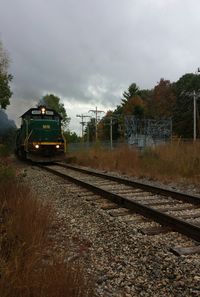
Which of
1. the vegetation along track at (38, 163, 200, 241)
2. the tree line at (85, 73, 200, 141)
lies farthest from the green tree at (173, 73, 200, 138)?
the vegetation along track at (38, 163, 200, 241)

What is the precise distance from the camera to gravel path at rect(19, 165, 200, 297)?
3.75 m

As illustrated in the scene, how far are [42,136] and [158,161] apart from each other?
26.6ft

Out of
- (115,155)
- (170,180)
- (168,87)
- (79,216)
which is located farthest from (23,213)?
(168,87)

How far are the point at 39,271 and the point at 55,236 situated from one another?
2377 millimetres

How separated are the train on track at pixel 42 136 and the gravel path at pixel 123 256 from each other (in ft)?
44.1

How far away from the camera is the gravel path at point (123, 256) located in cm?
375

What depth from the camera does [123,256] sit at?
471 centimetres

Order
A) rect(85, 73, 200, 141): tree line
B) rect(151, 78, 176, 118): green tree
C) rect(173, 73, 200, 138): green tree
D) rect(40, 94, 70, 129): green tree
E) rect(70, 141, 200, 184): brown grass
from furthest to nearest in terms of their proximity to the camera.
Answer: rect(40, 94, 70, 129): green tree < rect(151, 78, 176, 118): green tree < rect(85, 73, 200, 141): tree line < rect(173, 73, 200, 138): green tree < rect(70, 141, 200, 184): brown grass

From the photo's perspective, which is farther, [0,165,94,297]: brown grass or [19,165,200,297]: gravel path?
[19,165,200,297]: gravel path

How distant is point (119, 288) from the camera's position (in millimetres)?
3752

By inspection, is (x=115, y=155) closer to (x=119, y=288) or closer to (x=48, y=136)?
(x=48, y=136)

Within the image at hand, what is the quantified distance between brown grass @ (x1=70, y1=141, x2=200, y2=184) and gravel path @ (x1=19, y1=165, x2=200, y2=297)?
17.5 ft

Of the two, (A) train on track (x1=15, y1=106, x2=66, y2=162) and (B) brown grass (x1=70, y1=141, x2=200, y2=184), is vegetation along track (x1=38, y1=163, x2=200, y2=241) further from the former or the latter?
(A) train on track (x1=15, y1=106, x2=66, y2=162)

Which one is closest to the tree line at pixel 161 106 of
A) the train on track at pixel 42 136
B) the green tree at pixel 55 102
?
the green tree at pixel 55 102
